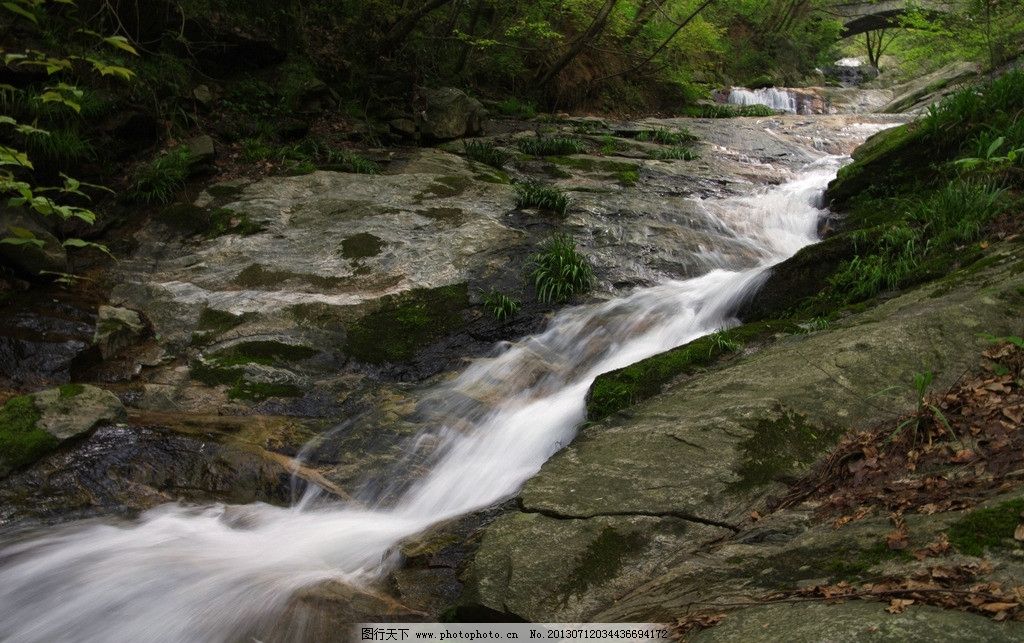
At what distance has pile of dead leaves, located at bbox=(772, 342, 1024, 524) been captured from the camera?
2781 millimetres

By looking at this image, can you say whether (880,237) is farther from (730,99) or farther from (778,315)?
(730,99)

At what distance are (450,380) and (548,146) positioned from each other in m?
7.00

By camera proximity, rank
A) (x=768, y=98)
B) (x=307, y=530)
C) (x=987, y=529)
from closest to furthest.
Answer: (x=987, y=529)
(x=307, y=530)
(x=768, y=98)

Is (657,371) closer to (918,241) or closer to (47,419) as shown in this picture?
(918,241)

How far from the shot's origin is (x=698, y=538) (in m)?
3.33

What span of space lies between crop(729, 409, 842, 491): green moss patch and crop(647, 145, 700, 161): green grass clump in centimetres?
935

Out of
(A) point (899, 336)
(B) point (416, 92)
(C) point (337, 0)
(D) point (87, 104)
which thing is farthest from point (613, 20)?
(A) point (899, 336)

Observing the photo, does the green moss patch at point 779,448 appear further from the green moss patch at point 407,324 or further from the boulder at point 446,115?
the boulder at point 446,115

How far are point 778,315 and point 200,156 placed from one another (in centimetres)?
830

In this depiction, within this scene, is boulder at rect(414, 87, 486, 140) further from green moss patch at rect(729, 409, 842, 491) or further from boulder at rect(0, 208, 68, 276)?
green moss patch at rect(729, 409, 842, 491)

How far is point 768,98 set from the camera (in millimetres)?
21422

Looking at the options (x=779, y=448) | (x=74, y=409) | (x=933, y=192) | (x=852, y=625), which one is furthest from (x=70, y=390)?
(x=933, y=192)

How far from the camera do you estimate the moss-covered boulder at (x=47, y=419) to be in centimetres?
483

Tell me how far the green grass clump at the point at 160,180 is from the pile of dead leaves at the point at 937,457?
8890mm
